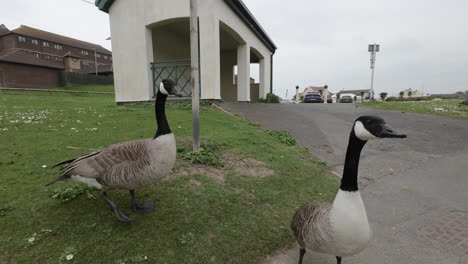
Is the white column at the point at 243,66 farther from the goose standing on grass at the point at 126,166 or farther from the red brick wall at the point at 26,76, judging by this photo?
the red brick wall at the point at 26,76

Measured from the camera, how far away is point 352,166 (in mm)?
2184

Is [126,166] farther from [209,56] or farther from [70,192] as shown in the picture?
[209,56]

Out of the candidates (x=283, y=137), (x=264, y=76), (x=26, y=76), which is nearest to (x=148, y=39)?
(x=283, y=137)

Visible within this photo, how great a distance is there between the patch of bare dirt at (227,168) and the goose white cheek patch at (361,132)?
2463mm

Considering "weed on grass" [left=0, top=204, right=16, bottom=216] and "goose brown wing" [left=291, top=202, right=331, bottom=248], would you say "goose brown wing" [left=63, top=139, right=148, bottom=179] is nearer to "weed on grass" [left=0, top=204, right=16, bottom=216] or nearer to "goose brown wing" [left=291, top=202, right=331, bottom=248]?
"weed on grass" [left=0, top=204, right=16, bottom=216]

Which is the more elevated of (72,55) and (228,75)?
(72,55)

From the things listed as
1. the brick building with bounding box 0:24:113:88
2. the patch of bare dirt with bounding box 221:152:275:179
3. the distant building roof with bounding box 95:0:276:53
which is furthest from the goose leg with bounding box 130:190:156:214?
the brick building with bounding box 0:24:113:88

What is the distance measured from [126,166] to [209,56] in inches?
372

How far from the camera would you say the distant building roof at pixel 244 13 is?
12172mm

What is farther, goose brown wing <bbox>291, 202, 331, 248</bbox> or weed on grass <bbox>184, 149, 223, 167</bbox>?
weed on grass <bbox>184, 149, 223, 167</bbox>

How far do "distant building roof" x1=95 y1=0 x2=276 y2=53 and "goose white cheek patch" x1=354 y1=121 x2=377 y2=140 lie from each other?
1201 centimetres

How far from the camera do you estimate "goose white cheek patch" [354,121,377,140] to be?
6.68 feet

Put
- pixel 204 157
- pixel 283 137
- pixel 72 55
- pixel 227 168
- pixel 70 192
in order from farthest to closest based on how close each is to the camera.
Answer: pixel 72 55 → pixel 283 137 → pixel 204 157 → pixel 227 168 → pixel 70 192

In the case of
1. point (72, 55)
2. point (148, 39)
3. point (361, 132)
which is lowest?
point (361, 132)
